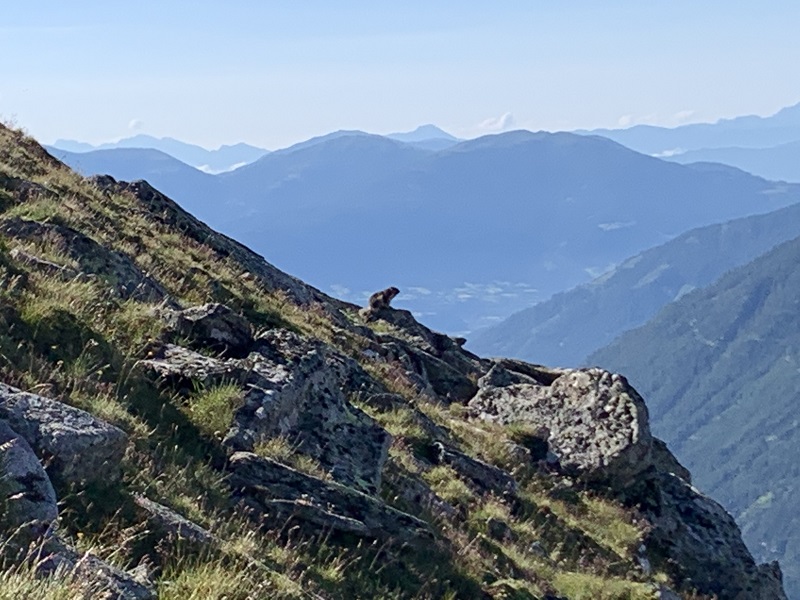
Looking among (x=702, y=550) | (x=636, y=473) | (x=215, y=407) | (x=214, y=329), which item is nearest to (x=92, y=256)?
(x=214, y=329)

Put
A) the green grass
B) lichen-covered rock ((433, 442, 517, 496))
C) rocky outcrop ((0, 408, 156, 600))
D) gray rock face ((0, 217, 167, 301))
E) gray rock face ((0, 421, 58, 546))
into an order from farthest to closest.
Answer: lichen-covered rock ((433, 442, 517, 496))
gray rock face ((0, 217, 167, 301))
the green grass
gray rock face ((0, 421, 58, 546))
rocky outcrop ((0, 408, 156, 600))

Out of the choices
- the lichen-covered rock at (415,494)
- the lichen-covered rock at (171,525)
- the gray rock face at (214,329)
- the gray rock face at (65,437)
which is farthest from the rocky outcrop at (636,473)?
the gray rock face at (65,437)

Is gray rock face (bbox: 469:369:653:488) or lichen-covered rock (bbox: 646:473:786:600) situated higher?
gray rock face (bbox: 469:369:653:488)

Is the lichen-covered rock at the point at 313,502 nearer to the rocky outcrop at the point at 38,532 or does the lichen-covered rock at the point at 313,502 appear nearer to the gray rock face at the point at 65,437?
the gray rock face at the point at 65,437

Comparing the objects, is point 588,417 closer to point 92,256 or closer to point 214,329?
point 214,329

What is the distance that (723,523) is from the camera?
19625 mm

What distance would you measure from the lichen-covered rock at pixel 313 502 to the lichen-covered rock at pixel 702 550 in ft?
27.7

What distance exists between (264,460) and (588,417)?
1170cm

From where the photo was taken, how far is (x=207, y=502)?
9.20m

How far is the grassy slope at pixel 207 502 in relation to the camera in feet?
24.6

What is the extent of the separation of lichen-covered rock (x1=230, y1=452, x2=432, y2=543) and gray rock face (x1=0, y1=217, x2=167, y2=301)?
569cm

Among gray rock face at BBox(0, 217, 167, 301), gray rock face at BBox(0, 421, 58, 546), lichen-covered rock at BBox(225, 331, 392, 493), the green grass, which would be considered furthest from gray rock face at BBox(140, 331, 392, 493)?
gray rock face at BBox(0, 421, 58, 546)

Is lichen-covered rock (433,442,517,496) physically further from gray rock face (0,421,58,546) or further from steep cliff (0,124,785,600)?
gray rock face (0,421,58,546)

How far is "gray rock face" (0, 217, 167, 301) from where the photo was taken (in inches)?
594
